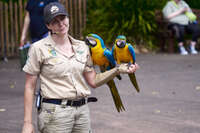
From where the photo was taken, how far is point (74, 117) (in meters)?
3.58

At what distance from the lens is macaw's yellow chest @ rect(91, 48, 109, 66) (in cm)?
334

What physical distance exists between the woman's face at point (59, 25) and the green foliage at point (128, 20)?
1188 cm

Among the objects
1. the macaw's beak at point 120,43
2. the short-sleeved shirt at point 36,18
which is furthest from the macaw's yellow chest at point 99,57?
the short-sleeved shirt at point 36,18

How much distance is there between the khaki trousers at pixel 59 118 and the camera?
11.6 ft

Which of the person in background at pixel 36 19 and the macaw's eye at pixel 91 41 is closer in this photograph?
the macaw's eye at pixel 91 41

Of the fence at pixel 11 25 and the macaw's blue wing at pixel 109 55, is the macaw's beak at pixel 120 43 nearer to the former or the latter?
the macaw's blue wing at pixel 109 55

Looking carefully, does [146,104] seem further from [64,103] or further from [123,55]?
[123,55]

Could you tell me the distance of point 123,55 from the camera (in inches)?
132

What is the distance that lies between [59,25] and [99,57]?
1.30 ft

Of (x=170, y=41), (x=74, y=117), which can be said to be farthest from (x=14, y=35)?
(x=74, y=117)

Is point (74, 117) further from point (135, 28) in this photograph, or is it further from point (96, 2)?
point (96, 2)

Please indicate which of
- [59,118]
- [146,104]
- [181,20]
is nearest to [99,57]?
[59,118]

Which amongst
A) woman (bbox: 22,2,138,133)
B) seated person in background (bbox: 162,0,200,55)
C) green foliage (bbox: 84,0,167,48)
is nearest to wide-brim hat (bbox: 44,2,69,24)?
woman (bbox: 22,2,138,133)

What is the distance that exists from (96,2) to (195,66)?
6.10m
